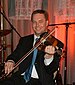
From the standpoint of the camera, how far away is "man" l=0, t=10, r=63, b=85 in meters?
2.11

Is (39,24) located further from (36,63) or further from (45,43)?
(36,63)

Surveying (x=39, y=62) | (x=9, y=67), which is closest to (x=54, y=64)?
(x=39, y=62)

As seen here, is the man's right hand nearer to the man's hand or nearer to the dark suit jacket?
the dark suit jacket

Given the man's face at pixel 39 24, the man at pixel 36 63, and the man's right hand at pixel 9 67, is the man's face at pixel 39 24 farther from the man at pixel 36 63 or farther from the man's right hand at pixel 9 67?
the man's right hand at pixel 9 67

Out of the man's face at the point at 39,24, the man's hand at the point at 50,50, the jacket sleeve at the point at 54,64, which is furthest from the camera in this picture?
the man's face at the point at 39,24

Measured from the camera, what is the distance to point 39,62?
2.19m

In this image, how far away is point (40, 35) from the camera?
222 centimetres

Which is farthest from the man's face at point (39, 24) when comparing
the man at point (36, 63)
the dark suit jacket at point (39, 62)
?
the dark suit jacket at point (39, 62)

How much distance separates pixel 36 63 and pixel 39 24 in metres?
0.34

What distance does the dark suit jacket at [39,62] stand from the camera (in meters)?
2.11

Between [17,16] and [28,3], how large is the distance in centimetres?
27

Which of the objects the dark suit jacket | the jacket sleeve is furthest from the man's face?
the jacket sleeve

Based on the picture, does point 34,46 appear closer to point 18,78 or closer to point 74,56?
point 18,78

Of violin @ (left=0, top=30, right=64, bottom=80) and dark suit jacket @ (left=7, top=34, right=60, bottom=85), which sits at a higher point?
violin @ (left=0, top=30, right=64, bottom=80)
